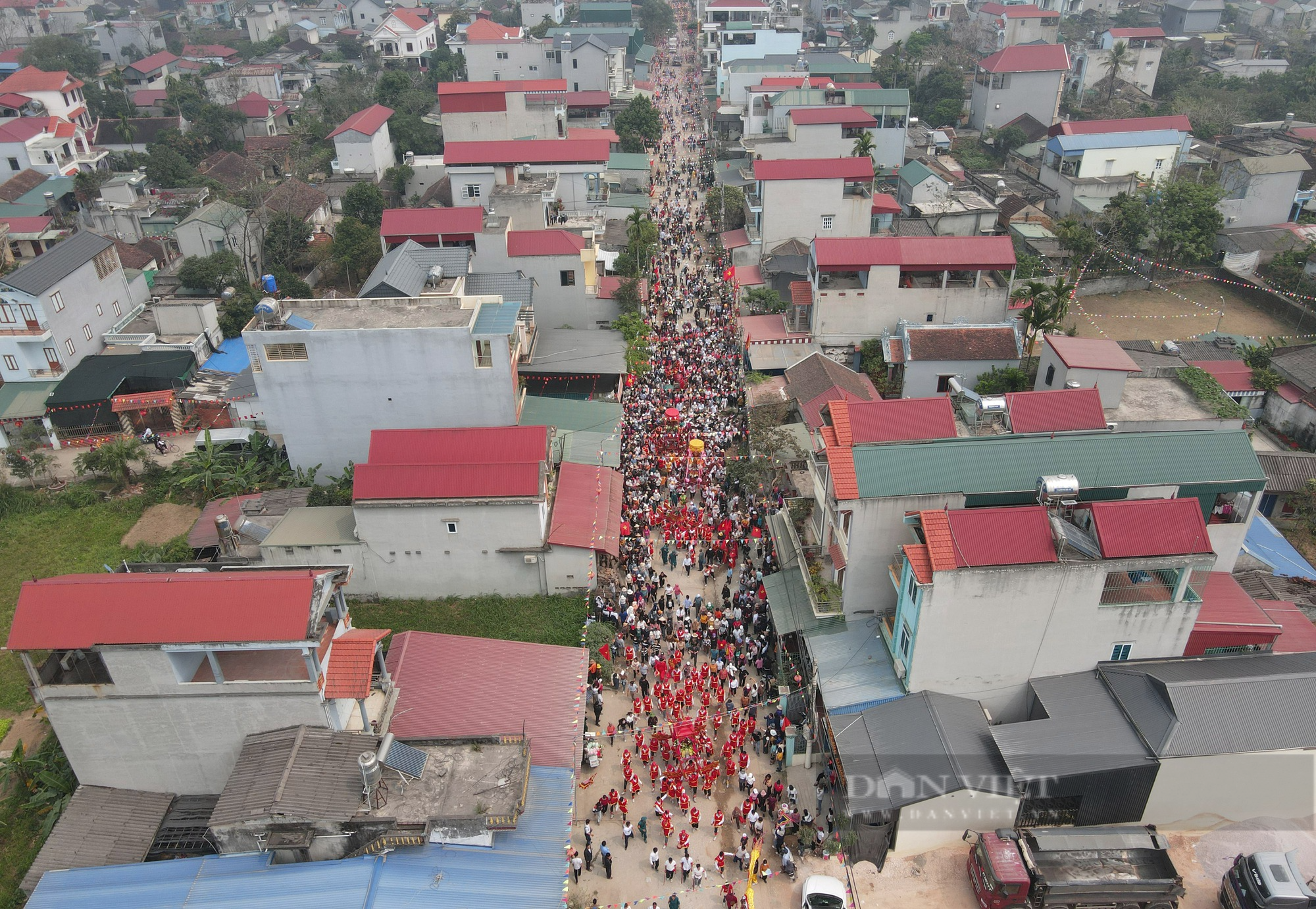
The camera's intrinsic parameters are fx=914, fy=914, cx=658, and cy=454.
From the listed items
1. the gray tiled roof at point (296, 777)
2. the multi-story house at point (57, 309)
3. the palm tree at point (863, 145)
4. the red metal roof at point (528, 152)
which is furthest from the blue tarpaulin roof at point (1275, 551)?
the multi-story house at point (57, 309)

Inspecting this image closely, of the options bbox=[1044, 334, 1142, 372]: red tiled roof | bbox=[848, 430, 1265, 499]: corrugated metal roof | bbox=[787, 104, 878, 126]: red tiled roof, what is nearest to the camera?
bbox=[848, 430, 1265, 499]: corrugated metal roof

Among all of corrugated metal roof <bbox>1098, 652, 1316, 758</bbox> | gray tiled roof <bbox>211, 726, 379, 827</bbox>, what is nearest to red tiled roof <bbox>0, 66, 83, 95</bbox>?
gray tiled roof <bbox>211, 726, 379, 827</bbox>

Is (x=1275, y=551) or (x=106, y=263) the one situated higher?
(x=106, y=263)

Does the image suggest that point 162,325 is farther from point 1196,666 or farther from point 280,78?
point 280,78

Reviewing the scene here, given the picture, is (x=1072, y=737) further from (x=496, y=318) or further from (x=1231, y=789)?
(x=496, y=318)

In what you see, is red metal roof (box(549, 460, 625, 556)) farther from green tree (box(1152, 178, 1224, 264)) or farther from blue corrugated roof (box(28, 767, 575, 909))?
green tree (box(1152, 178, 1224, 264))

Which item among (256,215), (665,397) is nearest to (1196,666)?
(665,397)

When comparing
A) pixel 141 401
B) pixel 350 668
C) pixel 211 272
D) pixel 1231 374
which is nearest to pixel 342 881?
pixel 350 668
